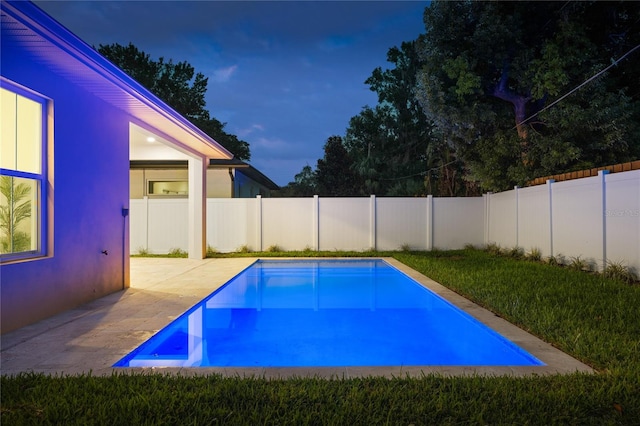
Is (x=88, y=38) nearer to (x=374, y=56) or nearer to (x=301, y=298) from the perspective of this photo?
(x=374, y=56)

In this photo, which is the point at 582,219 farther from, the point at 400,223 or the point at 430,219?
the point at 400,223

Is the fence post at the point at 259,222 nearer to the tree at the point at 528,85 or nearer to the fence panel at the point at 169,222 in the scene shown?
the fence panel at the point at 169,222

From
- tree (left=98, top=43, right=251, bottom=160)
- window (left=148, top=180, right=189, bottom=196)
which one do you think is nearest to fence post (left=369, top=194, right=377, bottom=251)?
window (left=148, top=180, right=189, bottom=196)

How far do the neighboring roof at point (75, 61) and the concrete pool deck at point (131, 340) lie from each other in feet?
10.3

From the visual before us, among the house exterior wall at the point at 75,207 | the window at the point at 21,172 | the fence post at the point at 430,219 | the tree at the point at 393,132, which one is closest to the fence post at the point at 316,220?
the fence post at the point at 430,219

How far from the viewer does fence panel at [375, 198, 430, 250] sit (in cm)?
1298

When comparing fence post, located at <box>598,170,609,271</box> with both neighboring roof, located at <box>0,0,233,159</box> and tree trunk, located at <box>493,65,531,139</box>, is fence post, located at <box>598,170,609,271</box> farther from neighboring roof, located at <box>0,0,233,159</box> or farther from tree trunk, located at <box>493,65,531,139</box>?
neighboring roof, located at <box>0,0,233,159</box>

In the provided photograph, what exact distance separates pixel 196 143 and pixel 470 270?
710 cm

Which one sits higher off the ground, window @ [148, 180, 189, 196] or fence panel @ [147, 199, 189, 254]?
window @ [148, 180, 189, 196]

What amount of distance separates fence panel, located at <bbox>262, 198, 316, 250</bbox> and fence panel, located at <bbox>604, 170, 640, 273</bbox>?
7.93m

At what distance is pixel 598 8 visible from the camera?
11852 mm

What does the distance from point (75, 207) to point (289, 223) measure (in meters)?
7.68

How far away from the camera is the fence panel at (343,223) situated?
42.4 feet

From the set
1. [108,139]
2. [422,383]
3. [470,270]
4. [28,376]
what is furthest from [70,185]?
[470,270]
